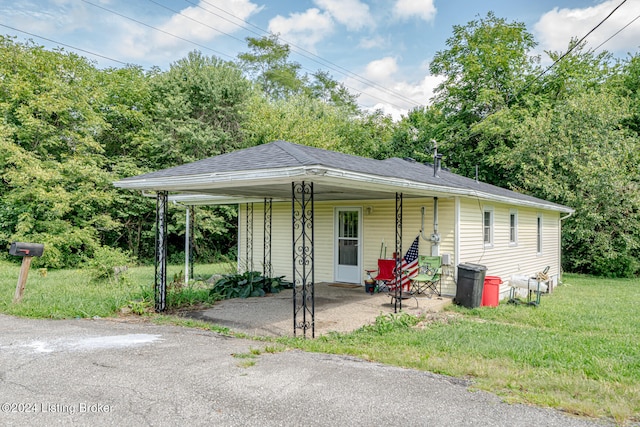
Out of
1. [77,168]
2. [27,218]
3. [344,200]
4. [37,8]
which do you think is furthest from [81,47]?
[344,200]

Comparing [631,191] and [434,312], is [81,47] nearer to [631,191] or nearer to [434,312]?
[434,312]

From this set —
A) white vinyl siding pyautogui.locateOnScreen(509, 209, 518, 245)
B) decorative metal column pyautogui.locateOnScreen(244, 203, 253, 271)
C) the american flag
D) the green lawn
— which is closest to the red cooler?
the green lawn

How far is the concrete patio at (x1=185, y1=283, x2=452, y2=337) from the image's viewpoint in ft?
21.6

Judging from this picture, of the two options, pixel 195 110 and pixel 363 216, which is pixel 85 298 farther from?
pixel 195 110

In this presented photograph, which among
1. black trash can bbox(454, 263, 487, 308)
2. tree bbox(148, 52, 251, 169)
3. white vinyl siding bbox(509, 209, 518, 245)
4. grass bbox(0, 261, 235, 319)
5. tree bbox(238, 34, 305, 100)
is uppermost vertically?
tree bbox(238, 34, 305, 100)

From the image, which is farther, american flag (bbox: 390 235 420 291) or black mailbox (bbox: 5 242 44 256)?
american flag (bbox: 390 235 420 291)

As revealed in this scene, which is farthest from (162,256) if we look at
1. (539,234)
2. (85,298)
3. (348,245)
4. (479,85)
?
(479,85)

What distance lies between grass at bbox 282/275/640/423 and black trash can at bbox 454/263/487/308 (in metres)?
0.24

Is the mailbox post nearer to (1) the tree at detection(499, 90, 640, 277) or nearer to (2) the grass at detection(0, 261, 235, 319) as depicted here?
(2) the grass at detection(0, 261, 235, 319)

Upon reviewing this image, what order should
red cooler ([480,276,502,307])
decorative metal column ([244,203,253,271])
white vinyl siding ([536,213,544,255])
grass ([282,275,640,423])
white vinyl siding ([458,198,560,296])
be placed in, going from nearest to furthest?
grass ([282,275,640,423]) < red cooler ([480,276,502,307]) < white vinyl siding ([458,198,560,296]) < decorative metal column ([244,203,253,271]) < white vinyl siding ([536,213,544,255])

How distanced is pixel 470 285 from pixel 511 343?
2.86 metres

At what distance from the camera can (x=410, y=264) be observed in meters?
9.34

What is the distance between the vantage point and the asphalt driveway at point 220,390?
3275mm

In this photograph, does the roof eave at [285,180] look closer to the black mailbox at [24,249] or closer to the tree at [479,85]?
the black mailbox at [24,249]
